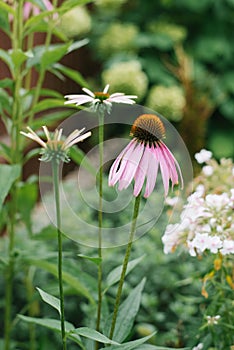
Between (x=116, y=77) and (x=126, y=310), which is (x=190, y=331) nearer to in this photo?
(x=126, y=310)

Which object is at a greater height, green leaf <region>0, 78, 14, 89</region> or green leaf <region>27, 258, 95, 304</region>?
green leaf <region>0, 78, 14, 89</region>

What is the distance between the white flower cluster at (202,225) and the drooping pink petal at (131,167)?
0.79ft

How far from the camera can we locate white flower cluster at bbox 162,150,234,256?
3.46ft

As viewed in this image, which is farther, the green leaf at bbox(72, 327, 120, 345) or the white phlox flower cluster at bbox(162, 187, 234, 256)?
the white phlox flower cluster at bbox(162, 187, 234, 256)

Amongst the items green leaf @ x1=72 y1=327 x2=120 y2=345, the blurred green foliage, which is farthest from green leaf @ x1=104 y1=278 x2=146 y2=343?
the blurred green foliage

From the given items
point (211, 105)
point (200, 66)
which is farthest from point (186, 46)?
point (211, 105)

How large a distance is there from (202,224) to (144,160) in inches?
12.2

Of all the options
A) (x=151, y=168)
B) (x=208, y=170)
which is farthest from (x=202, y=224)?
(x=151, y=168)

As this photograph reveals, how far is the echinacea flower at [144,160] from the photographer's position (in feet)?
2.77

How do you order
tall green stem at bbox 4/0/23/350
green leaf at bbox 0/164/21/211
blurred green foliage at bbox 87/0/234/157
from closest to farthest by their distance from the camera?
green leaf at bbox 0/164/21/211 < tall green stem at bbox 4/0/23/350 < blurred green foliage at bbox 87/0/234/157

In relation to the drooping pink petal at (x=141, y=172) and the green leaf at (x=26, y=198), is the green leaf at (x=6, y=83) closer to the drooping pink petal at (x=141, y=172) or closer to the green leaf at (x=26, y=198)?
the green leaf at (x=26, y=198)

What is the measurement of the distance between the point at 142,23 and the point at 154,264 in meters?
2.12

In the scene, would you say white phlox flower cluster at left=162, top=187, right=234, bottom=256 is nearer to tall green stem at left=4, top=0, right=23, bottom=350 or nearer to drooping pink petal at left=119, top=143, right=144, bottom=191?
drooping pink petal at left=119, top=143, right=144, bottom=191

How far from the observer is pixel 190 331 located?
1.24 meters
